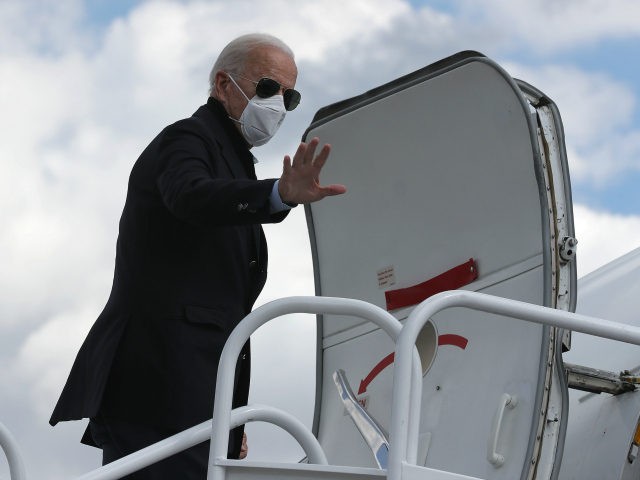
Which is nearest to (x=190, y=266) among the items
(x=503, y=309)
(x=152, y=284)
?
(x=152, y=284)

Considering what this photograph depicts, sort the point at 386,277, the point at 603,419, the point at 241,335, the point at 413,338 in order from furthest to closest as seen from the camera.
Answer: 1. the point at 386,277
2. the point at 603,419
3. the point at 241,335
4. the point at 413,338

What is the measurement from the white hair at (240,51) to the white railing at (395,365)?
1175 millimetres

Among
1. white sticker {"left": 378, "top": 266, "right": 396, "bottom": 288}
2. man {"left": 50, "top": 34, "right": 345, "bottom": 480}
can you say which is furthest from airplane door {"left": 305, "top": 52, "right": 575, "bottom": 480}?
man {"left": 50, "top": 34, "right": 345, "bottom": 480}

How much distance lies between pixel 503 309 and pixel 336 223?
2231 millimetres

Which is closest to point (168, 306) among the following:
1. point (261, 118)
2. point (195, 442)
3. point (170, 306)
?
point (170, 306)

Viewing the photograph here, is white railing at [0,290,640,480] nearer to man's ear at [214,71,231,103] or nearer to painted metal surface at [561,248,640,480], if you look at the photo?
man's ear at [214,71,231,103]

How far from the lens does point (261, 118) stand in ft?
12.1

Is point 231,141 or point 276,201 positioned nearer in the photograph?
point 276,201

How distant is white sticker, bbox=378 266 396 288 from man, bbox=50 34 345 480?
4.00 feet

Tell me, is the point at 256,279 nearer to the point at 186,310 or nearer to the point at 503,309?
the point at 186,310

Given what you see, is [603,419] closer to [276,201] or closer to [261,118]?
[261,118]

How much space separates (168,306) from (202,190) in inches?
15.4

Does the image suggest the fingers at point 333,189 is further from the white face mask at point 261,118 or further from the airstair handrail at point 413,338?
the white face mask at point 261,118

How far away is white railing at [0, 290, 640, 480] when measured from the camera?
99.1 inches
